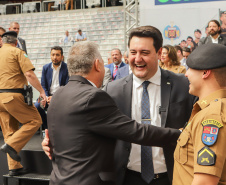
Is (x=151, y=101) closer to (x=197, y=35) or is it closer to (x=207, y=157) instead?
(x=207, y=157)

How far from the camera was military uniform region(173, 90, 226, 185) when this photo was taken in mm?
1301

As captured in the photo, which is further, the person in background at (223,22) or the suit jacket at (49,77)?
the person in background at (223,22)

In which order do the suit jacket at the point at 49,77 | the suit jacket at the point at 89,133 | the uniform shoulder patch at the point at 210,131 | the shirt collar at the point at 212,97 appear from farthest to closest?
the suit jacket at the point at 49,77
the suit jacket at the point at 89,133
the shirt collar at the point at 212,97
the uniform shoulder patch at the point at 210,131

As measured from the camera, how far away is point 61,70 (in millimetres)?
5773

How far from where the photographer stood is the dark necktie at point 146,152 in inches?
76.4

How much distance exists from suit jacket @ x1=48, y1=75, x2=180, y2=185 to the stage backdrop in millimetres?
5310

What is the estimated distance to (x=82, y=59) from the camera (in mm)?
1852

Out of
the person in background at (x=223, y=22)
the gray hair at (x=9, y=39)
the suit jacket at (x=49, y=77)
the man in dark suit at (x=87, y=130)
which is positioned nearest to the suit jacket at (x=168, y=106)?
the man in dark suit at (x=87, y=130)

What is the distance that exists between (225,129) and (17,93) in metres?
3.31

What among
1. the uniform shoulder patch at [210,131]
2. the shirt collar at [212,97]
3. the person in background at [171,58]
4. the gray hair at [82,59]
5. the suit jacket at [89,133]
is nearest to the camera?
the uniform shoulder patch at [210,131]

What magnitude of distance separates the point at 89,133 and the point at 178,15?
5.61m

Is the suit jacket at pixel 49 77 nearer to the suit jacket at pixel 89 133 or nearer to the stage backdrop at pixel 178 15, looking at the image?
the stage backdrop at pixel 178 15

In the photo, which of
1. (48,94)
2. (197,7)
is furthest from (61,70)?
(197,7)

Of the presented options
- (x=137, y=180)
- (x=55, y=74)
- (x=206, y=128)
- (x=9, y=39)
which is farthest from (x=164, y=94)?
(x=55, y=74)
